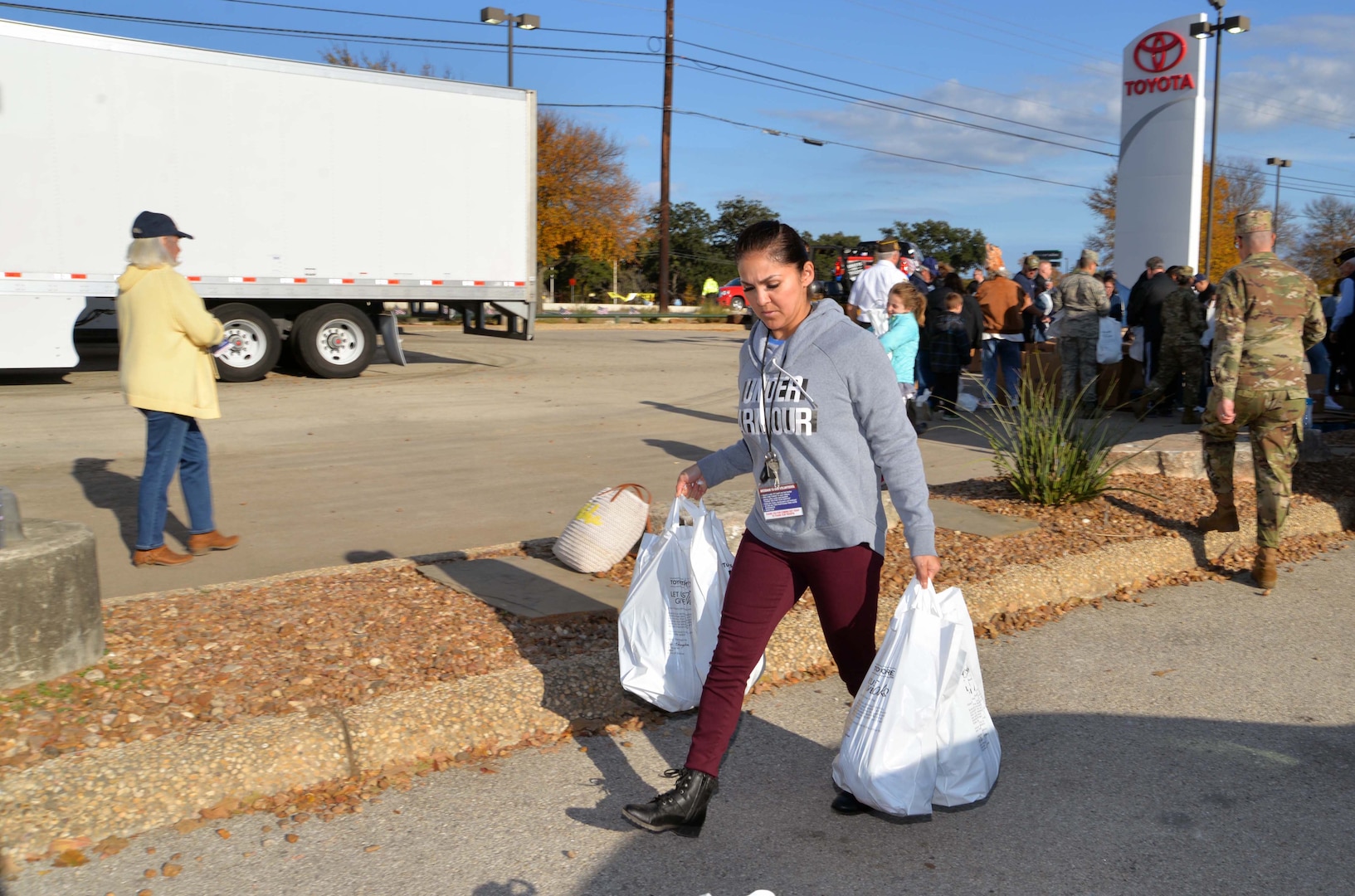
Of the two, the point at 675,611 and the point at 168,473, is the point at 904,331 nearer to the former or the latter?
the point at 168,473

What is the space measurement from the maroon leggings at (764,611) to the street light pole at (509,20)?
3103 centimetres

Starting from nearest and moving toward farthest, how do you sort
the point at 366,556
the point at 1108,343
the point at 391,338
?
1. the point at 366,556
2. the point at 1108,343
3. the point at 391,338

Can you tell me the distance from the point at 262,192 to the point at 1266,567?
13166 mm

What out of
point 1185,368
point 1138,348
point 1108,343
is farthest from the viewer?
point 1138,348

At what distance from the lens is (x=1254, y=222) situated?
19.7 feet

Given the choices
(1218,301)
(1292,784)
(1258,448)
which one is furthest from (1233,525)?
(1292,784)

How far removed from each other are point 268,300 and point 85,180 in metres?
2.88

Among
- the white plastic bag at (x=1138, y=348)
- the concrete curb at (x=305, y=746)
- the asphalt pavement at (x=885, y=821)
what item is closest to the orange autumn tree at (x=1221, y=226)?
the white plastic bag at (x=1138, y=348)

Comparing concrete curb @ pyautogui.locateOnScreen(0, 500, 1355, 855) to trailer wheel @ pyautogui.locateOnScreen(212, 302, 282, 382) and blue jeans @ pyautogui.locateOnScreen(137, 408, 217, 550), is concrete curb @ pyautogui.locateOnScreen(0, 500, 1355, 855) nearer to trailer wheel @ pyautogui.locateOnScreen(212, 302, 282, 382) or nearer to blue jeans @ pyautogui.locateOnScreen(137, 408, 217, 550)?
blue jeans @ pyautogui.locateOnScreen(137, 408, 217, 550)

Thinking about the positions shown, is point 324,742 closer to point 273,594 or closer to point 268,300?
point 273,594

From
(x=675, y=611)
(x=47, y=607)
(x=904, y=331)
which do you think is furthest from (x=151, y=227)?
(x=904, y=331)

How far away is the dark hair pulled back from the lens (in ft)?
10.7

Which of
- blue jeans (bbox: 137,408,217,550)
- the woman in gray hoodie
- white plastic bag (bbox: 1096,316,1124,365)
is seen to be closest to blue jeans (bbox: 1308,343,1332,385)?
white plastic bag (bbox: 1096,316,1124,365)

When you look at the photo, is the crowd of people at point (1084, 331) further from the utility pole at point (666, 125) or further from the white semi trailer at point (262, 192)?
the utility pole at point (666, 125)
